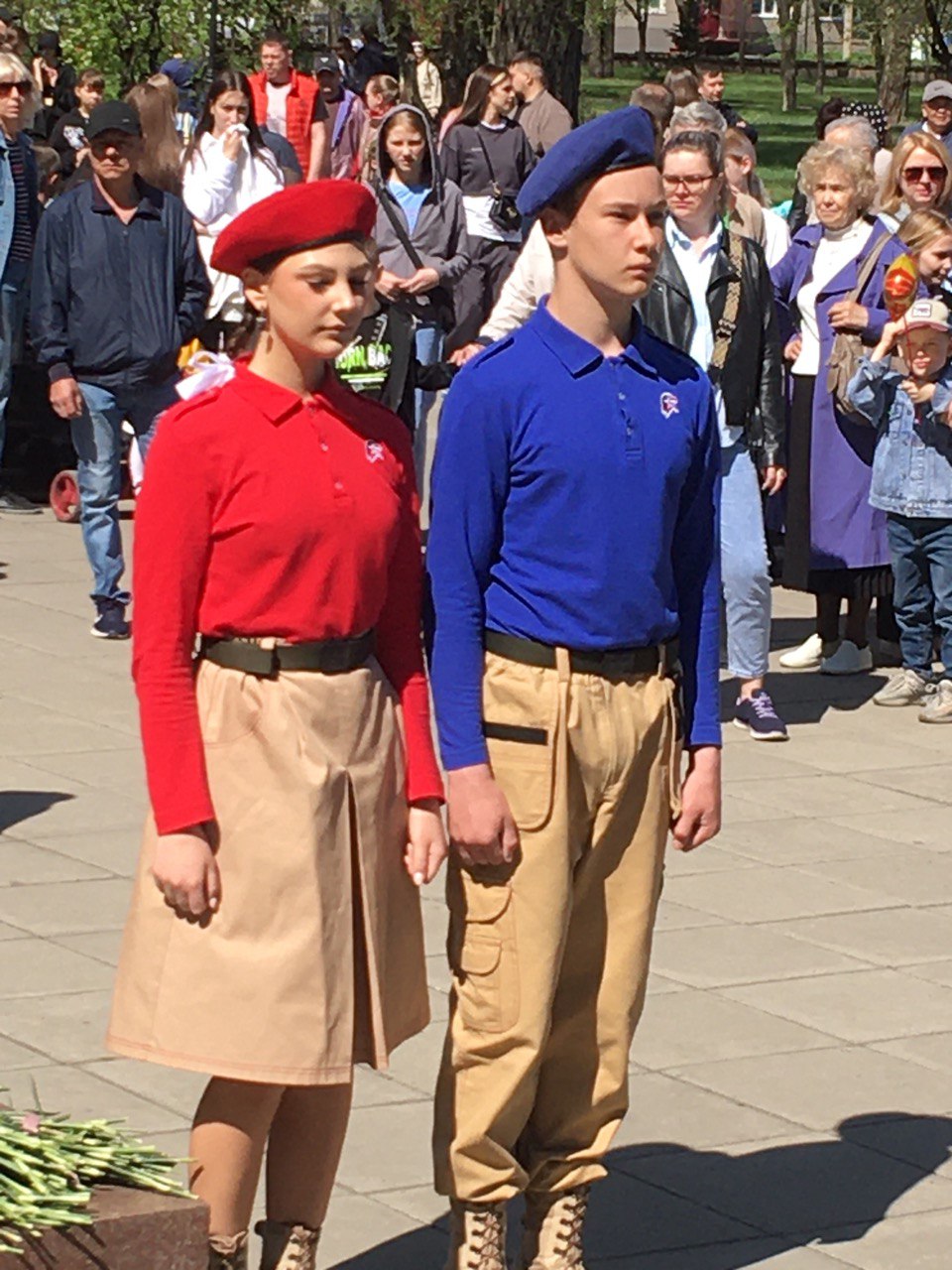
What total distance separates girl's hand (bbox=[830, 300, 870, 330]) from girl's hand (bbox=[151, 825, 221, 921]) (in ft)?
21.7

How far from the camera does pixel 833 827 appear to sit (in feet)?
27.2

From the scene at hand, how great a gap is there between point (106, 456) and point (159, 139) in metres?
2.36

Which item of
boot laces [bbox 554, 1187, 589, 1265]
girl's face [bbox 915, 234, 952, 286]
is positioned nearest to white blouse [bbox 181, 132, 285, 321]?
girl's face [bbox 915, 234, 952, 286]

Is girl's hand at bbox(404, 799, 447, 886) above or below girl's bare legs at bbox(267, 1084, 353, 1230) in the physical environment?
above

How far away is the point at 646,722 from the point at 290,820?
716 mm

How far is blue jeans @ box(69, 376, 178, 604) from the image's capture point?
10523mm

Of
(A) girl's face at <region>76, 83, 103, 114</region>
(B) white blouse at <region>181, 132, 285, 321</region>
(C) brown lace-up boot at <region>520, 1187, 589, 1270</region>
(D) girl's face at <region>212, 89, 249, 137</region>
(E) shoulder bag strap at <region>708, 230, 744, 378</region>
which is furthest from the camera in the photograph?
(A) girl's face at <region>76, 83, 103, 114</region>

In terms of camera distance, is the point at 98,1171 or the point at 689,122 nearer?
the point at 98,1171

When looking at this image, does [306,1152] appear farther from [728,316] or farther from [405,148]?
[405,148]

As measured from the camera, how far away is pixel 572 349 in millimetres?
4445

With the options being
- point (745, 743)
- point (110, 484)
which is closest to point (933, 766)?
point (745, 743)

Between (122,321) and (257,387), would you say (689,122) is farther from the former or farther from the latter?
(257,387)

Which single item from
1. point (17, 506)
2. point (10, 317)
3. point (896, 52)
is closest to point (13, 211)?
point (10, 317)

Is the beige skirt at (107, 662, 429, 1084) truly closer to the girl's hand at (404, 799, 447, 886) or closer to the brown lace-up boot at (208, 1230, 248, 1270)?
the girl's hand at (404, 799, 447, 886)
